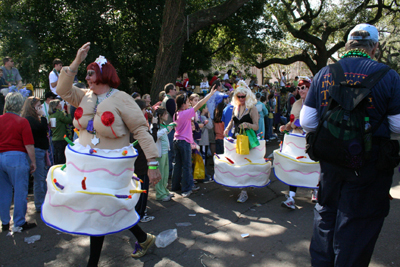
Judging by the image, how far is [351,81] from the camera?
2.51 metres

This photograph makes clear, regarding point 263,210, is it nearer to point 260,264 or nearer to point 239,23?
point 260,264

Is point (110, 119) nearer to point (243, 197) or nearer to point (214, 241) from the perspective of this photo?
point (214, 241)

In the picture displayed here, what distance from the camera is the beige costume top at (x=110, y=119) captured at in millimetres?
3018

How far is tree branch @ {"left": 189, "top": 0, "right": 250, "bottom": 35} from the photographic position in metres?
11.1

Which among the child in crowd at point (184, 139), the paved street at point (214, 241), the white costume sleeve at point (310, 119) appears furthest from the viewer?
the child in crowd at point (184, 139)

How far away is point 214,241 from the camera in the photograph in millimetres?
4090

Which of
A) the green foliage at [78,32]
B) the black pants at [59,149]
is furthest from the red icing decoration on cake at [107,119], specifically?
Result: the green foliage at [78,32]

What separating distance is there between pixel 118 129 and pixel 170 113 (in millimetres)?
3730

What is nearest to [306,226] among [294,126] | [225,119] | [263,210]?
[263,210]

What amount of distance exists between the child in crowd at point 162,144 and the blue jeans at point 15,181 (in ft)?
6.56

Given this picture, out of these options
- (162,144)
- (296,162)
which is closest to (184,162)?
(162,144)

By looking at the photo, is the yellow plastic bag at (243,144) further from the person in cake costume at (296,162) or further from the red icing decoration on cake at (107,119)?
the red icing decoration on cake at (107,119)

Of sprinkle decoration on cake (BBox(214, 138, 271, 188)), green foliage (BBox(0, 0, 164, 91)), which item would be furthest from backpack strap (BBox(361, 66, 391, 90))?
green foliage (BBox(0, 0, 164, 91))

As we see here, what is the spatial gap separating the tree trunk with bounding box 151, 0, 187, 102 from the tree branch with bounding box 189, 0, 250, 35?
1.51 ft
